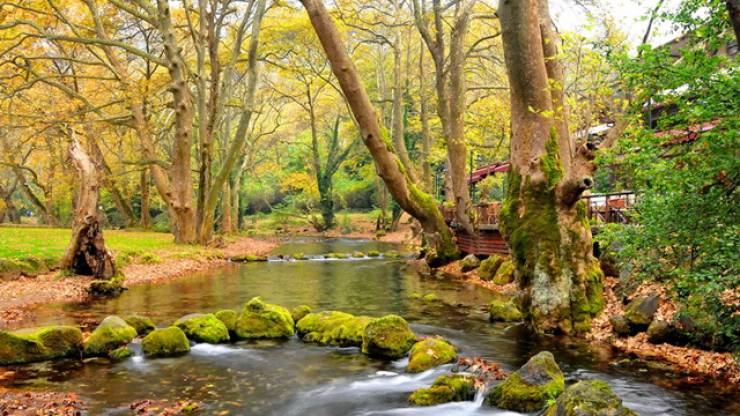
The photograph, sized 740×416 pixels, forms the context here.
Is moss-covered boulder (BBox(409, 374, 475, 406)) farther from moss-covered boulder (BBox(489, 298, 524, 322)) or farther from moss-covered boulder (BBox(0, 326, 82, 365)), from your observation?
moss-covered boulder (BBox(0, 326, 82, 365))

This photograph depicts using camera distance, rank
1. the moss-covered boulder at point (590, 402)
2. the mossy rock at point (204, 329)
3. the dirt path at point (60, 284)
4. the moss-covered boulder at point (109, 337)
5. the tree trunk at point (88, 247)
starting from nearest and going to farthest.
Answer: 1. the moss-covered boulder at point (590, 402)
2. the moss-covered boulder at point (109, 337)
3. the mossy rock at point (204, 329)
4. the dirt path at point (60, 284)
5. the tree trunk at point (88, 247)

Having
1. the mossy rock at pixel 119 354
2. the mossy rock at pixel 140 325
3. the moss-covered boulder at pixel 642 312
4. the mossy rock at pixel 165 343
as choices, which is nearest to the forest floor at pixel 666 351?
the moss-covered boulder at pixel 642 312

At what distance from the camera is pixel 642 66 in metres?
6.49

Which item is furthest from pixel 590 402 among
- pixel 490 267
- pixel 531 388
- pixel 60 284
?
pixel 60 284

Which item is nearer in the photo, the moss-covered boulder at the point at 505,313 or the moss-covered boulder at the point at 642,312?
the moss-covered boulder at the point at 642,312

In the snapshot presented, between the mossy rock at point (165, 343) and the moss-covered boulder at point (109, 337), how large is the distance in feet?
1.21

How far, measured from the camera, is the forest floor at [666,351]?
7395mm

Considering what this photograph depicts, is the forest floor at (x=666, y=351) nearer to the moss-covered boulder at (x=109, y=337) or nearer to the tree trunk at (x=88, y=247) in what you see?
the moss-covered boulder at (x=109, y=337)

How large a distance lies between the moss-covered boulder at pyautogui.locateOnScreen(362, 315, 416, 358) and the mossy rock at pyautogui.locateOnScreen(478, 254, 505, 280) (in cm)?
863

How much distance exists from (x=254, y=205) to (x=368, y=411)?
176 feet

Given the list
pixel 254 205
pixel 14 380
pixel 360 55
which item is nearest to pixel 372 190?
pixel 254 205

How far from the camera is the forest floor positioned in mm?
7395

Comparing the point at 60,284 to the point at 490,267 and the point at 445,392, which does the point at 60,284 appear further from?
the point at 490,267

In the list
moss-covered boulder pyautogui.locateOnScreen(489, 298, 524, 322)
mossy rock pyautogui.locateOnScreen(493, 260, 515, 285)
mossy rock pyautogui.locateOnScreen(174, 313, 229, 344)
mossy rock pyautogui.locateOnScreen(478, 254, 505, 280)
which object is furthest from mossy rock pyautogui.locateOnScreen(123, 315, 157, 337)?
mossy rock pyautogui.locateOnScreen(478, 254, 505, 280)
